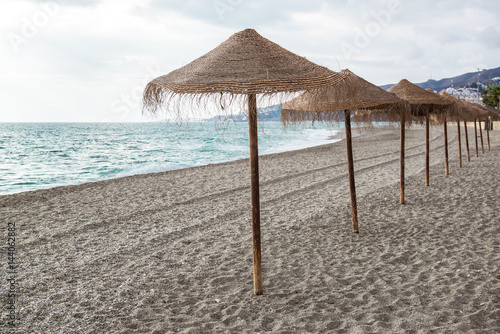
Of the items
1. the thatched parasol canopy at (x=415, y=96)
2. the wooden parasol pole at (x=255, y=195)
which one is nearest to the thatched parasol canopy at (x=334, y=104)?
the thatched parasol canopy at (x=415, y=96)

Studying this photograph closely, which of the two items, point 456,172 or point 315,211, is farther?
point 456,172

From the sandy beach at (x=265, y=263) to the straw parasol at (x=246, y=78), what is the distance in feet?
2.14

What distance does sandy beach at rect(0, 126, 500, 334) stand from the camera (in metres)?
3.33

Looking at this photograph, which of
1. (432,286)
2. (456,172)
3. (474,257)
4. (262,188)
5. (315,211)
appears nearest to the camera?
(432,286)

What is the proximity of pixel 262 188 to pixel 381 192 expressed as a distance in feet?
10.3

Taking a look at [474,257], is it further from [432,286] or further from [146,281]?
[146,281]

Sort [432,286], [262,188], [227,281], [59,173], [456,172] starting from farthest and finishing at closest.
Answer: [59,173], [456,172], [262,188], [227,281], [432,286]

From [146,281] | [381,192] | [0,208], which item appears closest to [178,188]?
[0,208]

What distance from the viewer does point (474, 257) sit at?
4594 mm

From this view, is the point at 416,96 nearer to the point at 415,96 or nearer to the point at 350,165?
the point at 415,96

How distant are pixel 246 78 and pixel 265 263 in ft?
8.27

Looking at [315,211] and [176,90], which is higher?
[176,90]

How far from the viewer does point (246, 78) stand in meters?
3.08

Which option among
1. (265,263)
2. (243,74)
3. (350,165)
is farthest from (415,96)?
(243,74)
